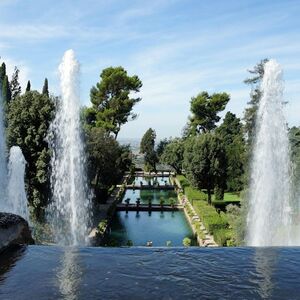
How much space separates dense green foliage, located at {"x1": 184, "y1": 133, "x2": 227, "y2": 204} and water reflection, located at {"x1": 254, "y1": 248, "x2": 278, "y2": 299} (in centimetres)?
2076

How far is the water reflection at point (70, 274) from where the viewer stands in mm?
4965

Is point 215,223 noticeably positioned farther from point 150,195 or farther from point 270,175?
point 150,195

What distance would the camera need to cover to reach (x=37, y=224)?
15242 millimetres

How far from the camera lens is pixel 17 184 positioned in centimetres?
1490

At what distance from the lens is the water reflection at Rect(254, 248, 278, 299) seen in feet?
16.6

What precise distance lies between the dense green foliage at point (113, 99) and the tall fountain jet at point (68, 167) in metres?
21.7

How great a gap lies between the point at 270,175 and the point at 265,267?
7.96 metres

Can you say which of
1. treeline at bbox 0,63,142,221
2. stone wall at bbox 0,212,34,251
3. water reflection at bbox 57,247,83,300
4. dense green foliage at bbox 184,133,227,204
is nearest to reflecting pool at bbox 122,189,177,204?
treeline at bbox 0,63,142,221

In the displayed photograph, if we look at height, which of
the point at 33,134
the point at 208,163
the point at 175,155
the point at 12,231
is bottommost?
the point at 12,231

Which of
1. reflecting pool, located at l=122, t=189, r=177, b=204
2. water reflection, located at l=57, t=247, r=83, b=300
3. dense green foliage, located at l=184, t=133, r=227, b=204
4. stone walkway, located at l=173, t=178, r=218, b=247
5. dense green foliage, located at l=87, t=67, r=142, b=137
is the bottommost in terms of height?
stone walkway, located at l=173, t=178, r=218, b=247

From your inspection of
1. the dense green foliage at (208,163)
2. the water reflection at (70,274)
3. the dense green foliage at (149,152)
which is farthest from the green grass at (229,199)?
the water reflection at (70,274)

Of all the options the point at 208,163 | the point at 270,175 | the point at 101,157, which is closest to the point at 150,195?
the point at 208,163

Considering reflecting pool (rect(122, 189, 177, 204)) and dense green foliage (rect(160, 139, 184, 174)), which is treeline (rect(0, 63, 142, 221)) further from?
dense green foliage (rect(160, 139, 184, 174))

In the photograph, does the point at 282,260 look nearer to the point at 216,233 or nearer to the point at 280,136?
the point at 280,136
